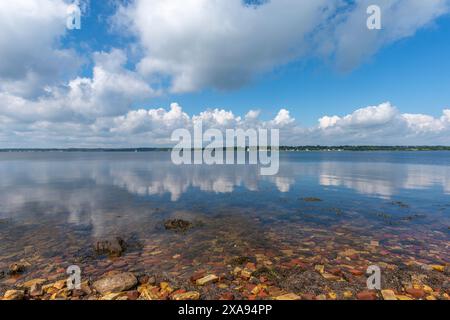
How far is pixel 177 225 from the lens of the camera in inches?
783

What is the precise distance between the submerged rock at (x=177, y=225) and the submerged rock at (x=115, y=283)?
8.33m

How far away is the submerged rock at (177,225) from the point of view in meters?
19.4

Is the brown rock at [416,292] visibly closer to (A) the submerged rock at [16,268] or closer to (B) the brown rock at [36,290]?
(B) the brown rock at [36,290]

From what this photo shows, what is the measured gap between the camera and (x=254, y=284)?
35.8ft

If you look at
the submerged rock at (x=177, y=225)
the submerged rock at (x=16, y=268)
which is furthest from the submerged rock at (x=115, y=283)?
the submerged rock at (x=177, y=225)

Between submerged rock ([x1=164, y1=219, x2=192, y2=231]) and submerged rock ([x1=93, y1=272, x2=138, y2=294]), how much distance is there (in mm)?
8335

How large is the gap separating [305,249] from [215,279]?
667 centimetres

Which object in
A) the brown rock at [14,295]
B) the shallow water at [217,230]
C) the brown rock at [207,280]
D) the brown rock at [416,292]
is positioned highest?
the brown rock at [14,295]

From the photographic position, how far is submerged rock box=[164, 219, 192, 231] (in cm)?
1939

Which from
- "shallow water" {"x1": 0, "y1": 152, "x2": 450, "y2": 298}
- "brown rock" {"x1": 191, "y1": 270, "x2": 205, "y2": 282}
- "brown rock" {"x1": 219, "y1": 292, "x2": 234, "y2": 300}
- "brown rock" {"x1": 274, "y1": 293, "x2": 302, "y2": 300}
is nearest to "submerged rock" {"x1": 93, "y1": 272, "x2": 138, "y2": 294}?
"shallow water" {"x1": 0, "y1": 152, "x2": 450, "y2": 298}

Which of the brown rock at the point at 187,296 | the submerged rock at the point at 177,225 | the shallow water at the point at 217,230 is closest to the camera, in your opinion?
the brown rock at the point at 187,296

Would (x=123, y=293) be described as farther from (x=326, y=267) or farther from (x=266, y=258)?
(x=326, y=267)

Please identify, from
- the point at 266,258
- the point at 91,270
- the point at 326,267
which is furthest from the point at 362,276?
the point at 91,270

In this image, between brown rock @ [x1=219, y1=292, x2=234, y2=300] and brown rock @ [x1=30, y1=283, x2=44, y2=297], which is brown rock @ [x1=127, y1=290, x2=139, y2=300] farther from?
brown rock @ [x1=30, y1=283, x2=44, y2=297]
